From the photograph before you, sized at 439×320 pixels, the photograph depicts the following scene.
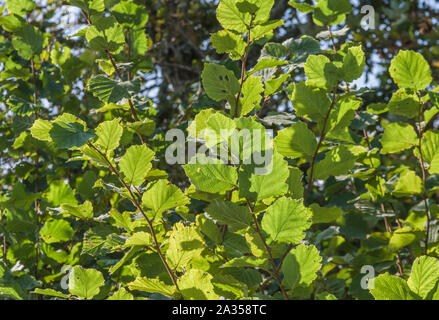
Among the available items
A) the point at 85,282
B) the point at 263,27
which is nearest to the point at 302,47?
the point at 263,27

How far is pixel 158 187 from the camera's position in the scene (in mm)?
731

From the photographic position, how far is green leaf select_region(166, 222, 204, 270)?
2.30 feet

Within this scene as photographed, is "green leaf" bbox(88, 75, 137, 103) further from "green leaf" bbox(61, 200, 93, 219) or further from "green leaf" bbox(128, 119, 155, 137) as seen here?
"green leaf" bbox(61, 200, 93, 219)

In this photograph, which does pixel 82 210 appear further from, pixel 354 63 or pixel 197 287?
pixel 354 63

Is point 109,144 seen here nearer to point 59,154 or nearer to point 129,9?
point 129,9

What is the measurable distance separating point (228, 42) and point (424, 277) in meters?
0.51

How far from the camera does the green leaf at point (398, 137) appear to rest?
40.2 inches

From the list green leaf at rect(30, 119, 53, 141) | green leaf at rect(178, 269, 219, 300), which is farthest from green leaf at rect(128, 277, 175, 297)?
green leaf at rect(30, 119, 53, 141)

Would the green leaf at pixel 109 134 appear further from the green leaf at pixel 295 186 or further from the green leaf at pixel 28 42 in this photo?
the green leaf at pixel 28 42

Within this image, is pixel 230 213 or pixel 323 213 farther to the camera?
pixel 323 213

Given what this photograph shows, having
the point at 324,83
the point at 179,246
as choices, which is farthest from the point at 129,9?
the point at 179,246

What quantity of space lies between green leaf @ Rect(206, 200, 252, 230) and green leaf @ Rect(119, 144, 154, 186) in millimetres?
153

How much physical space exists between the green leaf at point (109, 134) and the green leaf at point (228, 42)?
23 cm

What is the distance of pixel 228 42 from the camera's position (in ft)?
2.83
